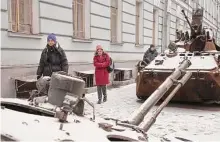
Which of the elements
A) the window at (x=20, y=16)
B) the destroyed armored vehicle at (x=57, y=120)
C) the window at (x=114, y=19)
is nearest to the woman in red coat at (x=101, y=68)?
the window at (x=20, y=16)

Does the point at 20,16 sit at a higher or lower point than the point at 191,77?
higher

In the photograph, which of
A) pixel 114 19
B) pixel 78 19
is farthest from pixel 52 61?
pixel 114 19

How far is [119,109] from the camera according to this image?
805 cm

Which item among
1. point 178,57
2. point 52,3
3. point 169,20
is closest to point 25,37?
point 52,3

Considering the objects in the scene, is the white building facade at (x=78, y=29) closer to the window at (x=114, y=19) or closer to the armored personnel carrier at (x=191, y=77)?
the window at (x=114, y=19)

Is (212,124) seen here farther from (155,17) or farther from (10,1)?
(155,17)

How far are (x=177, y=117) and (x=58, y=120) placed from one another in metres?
4.97

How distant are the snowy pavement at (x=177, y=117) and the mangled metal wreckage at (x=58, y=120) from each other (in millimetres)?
1501

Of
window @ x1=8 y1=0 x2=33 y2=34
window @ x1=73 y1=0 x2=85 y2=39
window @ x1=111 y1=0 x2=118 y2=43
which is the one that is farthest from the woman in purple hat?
window @ x1=111 y1=0 x2=118 y2=43

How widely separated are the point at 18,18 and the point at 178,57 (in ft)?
11.9

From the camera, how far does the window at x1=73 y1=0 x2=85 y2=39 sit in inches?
437

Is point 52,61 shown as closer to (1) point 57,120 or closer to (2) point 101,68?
(2) point 101,68

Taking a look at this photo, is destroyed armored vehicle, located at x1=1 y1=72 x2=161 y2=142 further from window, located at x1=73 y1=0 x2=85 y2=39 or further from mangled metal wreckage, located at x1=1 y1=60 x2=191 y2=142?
window, located at x1=73 y1=0 x2=85 y2=39

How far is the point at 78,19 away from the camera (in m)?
11.4
